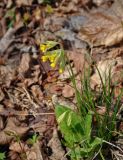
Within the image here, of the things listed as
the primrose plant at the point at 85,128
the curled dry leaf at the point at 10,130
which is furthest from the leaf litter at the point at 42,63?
the primrose plant at the point at 85,128

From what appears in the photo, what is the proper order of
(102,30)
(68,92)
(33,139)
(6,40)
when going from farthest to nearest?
(6,40) < (102,30) < (68,92) < (33,139)

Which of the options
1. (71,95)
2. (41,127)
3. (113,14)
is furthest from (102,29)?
Answer: (41,127)

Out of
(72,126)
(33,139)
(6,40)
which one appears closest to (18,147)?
(33,139)

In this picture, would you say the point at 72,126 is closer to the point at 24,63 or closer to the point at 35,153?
the point at 35,153

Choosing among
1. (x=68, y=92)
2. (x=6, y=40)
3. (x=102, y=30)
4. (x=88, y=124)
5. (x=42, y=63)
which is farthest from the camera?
(x=6, y=40)

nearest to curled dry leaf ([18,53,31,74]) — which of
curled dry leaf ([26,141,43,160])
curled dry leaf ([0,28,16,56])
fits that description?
curled dry leaf ([0,28,16,56])

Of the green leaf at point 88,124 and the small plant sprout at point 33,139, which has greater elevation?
the green leaf at point 88,124

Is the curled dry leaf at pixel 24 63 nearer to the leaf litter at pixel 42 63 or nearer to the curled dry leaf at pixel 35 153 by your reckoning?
the leaf litter at pixel 42 63

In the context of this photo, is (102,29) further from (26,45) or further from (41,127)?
(41,127)
